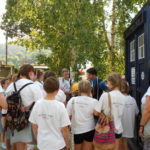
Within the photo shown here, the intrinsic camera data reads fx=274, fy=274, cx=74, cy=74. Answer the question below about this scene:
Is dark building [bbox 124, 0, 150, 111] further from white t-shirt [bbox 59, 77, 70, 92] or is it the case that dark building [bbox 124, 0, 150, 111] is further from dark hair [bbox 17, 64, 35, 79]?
dark hair [bbox 17, 64, 35, 79]

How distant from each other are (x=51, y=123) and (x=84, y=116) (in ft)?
3.16

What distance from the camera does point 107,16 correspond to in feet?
47.0

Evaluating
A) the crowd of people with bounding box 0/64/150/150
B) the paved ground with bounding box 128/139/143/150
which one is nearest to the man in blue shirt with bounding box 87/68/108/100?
the paved ground with bounding box 128/139/143/150

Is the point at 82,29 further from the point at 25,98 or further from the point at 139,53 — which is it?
the point at 25,98

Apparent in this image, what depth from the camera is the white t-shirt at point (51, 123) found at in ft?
11.6

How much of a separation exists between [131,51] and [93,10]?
4570 mm

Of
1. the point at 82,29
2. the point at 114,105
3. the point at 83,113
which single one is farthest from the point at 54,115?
the point at 82,29

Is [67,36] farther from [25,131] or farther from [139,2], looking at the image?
[25,131]

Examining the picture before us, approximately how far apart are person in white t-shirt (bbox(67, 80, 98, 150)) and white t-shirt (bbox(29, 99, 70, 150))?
83 cm

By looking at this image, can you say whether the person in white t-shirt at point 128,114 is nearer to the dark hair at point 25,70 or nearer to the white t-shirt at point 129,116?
the white t-shirt at point 129,116

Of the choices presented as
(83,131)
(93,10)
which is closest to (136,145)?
(83,131)

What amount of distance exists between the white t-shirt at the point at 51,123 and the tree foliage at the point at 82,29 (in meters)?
7.51

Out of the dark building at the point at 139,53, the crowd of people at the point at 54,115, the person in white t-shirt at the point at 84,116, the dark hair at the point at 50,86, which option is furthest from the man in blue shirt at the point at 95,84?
the dark hair at the point at 50,86

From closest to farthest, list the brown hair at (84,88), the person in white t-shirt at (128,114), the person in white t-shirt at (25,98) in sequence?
the person in white t-shirt at (25,98), the brown hair at (84,88), the person in white t-shirt at (128,114)
